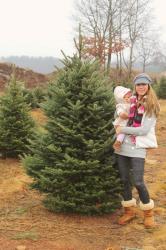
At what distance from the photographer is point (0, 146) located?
9.42 m

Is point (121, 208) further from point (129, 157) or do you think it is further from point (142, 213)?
point (129, 157)

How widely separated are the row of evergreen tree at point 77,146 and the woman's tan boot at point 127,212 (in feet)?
0.58

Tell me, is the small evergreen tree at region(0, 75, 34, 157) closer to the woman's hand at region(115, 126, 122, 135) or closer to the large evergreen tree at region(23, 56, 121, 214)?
the large evergreen tree at region(23, 56, 121, 214)

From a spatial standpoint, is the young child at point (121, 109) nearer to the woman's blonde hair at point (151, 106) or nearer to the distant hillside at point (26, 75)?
the woman's blonde hair at point (151, 106)

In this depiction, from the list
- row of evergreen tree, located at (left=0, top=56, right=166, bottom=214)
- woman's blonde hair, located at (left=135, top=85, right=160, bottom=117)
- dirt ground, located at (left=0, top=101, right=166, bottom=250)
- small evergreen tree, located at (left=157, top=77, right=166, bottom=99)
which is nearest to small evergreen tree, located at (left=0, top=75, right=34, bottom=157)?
dirt ground, located at (left=0, top=101, right=166, bottom=250)

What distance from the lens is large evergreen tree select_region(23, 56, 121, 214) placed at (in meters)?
5.66

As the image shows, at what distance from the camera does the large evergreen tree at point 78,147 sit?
18.6ft

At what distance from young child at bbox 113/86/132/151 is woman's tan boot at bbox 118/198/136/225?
2.57 feet

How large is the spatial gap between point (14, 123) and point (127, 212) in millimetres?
4334

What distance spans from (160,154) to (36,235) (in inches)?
245

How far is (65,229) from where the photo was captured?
18.1 feet

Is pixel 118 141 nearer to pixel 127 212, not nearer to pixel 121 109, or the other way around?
pixel 121 109

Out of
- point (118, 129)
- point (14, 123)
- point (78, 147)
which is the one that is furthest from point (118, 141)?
point (14, 123)

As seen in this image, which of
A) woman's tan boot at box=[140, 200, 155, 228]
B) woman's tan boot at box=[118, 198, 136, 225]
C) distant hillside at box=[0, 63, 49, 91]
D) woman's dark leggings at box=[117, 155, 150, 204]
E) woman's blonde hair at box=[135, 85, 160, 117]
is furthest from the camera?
distant hillside at box=[0, 63, 49, 91]
